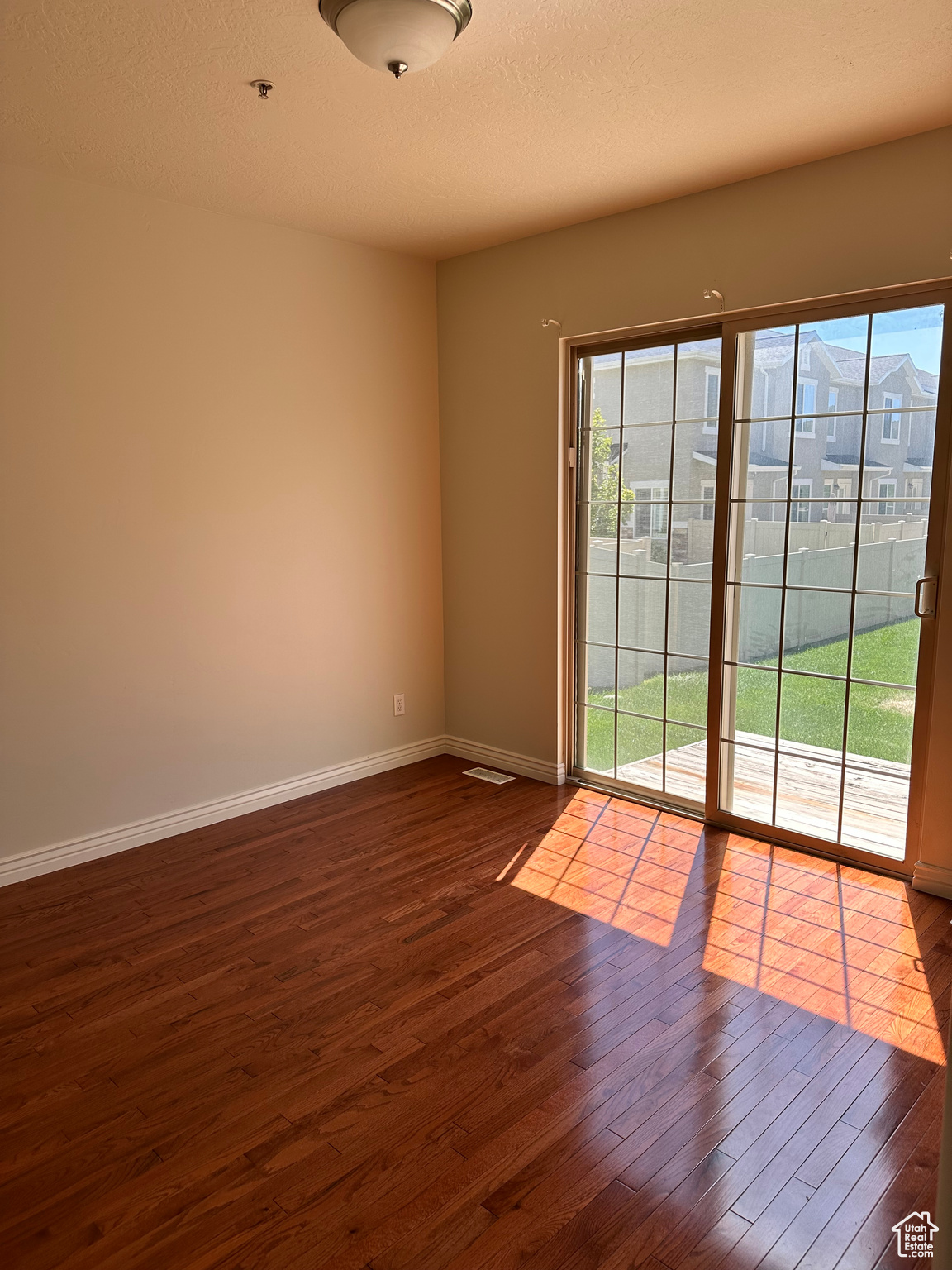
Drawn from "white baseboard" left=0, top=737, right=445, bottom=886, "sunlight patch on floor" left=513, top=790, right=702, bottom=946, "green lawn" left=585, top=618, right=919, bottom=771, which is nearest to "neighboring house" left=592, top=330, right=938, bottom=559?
"green lawn" left=585, top=618, right=919, bottom=771

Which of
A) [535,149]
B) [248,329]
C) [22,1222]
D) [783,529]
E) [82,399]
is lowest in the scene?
[22,1222]

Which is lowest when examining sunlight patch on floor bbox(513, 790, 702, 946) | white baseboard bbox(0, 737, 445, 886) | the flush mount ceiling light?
sunlight patch on floor bbox(513, 790, 702, 946)

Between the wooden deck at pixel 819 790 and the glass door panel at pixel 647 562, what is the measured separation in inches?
7.4

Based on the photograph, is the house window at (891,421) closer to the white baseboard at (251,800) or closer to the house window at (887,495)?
the house window at (887,495)

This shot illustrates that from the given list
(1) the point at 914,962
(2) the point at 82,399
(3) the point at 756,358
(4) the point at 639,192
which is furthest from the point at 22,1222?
(4) the point at 639,192

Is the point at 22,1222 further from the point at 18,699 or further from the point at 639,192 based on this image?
the point at 639,192

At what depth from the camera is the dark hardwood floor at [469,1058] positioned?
182 centimetres

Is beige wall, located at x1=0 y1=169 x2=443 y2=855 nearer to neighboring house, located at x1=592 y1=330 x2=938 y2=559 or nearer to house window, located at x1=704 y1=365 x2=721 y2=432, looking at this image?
neighboring house, located at x1=592 y1=330 x2=938 y2=559

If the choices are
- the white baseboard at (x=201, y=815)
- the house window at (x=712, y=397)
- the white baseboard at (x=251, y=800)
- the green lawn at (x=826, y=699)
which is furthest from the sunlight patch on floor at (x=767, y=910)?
the house window at (x=712, y=397)

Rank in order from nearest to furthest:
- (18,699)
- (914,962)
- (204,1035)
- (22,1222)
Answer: (22,1222) → (204,1035) → (914,962) → (18,699)

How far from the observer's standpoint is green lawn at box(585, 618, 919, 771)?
10.9 ft

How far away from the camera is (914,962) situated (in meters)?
2.78

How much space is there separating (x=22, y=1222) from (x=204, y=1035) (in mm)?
676

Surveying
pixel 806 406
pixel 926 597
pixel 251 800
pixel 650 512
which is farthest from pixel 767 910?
pixel 251 800
